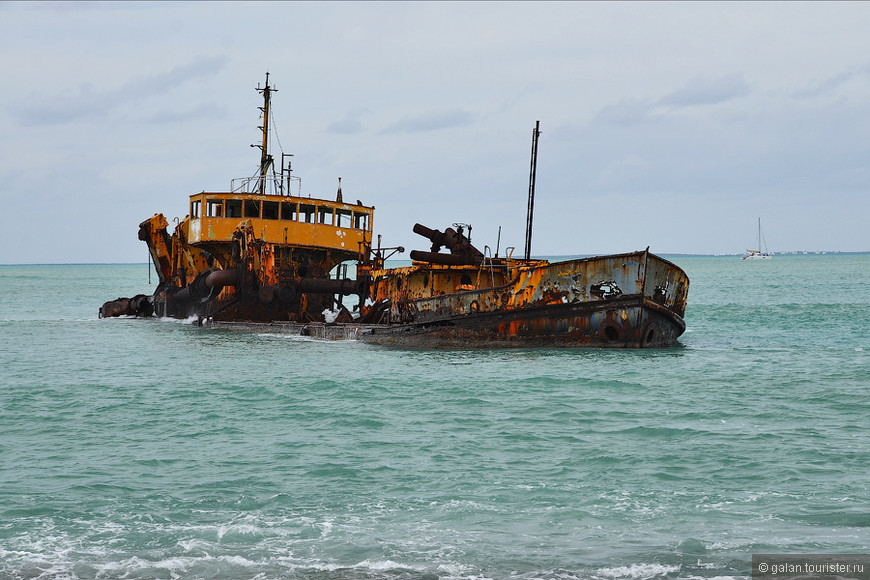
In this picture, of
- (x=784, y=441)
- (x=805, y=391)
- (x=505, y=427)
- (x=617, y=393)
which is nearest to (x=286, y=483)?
(x=505, y=427)

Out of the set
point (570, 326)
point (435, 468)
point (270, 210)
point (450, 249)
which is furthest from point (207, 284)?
point (435, 468)

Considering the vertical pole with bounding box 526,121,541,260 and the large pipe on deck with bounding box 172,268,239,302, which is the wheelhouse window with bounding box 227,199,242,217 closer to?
the large pipe on deck with bounding box 172,268,239,302

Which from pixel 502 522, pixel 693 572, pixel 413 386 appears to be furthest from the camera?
pixel 413 386

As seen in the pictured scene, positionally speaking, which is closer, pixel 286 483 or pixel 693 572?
pixel 693 572

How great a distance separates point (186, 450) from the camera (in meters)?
10.2

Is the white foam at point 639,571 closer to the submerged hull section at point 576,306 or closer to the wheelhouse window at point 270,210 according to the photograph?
the submerged hull section at point 576,306

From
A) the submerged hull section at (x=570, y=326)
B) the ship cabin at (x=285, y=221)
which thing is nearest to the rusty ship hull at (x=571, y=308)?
the submerged hull section at (x=570, y=326)

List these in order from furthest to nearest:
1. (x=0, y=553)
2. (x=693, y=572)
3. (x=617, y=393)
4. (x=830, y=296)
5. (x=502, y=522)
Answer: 1. (x=830, y=296)
2. (x=617, y=393)
3. (x=502, y=522)
4. (x=0, y=553)
5. (x=693, y=572)

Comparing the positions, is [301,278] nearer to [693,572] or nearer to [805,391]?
[805,391]

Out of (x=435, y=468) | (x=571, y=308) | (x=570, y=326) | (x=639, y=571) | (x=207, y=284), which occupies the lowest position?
(x=639, y=571)

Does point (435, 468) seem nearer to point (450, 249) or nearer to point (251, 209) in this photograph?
point (450, 249)

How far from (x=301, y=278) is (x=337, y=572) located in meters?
20.2

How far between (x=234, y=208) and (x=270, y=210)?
1.35 m

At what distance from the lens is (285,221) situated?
2658 cm
